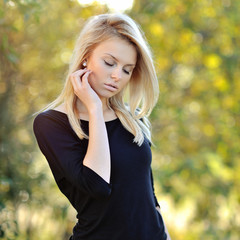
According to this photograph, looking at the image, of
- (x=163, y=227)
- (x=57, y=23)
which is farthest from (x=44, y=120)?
(x=57, y=23)

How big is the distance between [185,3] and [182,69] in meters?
1.23

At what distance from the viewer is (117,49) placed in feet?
7.30

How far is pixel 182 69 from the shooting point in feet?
19.9

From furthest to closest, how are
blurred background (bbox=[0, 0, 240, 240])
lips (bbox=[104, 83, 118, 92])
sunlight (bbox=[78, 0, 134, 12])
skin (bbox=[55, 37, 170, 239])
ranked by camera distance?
blurred background (bbox=[0, 0, 240, 240]), sunlight (bbox=[78, 0, 134, 12]), lips (bbox=[104, 83, 118, 92]), skin (bbox=[55, 37, 170, 239])

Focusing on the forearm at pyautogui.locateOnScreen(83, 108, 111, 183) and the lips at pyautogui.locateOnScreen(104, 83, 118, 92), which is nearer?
the forearm at pyautogui.locateOnScreen(83, 108, 111, 183)

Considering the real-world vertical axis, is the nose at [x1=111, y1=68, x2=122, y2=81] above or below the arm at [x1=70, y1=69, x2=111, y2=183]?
above

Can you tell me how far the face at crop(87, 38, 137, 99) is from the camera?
2.21 metres

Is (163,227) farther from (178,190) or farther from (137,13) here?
(178,190)

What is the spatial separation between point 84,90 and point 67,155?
1.05 feet

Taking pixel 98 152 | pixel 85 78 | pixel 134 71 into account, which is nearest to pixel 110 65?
pixel 85 78

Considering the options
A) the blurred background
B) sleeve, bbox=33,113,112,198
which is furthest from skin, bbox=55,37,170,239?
the blurred background

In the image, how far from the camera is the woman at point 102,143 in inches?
79.6

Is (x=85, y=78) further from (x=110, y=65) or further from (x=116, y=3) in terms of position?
(x=116, y=3)

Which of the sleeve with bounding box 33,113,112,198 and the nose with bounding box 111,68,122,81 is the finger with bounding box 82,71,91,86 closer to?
the nose with bounding box 111,68,122,81
